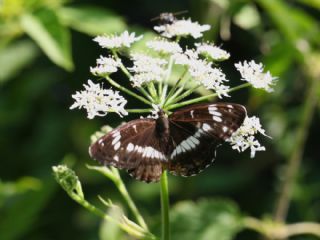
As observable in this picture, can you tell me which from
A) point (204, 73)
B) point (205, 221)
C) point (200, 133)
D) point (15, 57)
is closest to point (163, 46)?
point (204, 73)

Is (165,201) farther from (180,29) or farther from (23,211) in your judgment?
(23,211)

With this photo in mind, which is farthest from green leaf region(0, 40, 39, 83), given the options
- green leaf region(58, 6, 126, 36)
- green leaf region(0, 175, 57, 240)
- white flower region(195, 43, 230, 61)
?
white flower region(195, 43, 230, 61)

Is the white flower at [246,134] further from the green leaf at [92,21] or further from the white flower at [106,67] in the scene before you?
the green leaf at [92,21]

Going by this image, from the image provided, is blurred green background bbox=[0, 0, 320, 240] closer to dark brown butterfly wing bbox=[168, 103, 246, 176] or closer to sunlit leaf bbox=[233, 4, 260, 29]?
sunlit leaf bbox=[233, 4, 260, 29]

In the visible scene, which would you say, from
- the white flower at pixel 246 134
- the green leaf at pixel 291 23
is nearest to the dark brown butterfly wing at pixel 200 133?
the white flower at pixel 246 134

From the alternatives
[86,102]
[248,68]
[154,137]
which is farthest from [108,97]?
[248,68]

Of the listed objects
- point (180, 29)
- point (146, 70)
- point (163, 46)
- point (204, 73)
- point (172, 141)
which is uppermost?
point (180, 29)
